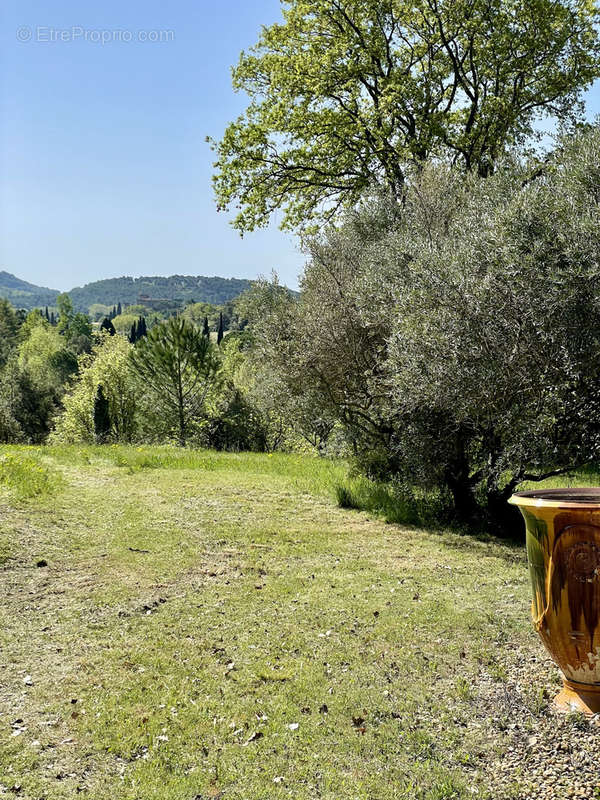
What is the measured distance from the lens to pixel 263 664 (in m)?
5.12

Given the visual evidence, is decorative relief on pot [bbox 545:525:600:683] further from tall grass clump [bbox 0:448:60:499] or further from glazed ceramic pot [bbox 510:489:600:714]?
tall grass clump [bbox 0:448:60:499]

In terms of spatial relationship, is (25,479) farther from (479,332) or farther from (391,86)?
(391,86)

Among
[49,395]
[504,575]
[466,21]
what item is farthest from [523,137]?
[49,395]

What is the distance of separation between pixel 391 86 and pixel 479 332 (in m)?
12.1

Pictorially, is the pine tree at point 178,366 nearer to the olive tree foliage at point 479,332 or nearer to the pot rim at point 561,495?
the olive tree foliage at point 479,332

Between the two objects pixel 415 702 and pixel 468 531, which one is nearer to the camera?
pixel 415 702

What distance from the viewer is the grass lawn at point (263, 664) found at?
12.1 feet

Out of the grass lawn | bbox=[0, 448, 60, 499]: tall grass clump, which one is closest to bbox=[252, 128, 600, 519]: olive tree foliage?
the grass lawn

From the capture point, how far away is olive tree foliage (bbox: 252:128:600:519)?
287 inches

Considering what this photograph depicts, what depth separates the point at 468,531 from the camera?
1023 cm

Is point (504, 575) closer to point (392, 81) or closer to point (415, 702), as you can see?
point (415, 702)

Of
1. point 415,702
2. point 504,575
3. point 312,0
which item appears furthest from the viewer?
point 312,0

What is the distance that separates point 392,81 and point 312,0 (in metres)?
3.65

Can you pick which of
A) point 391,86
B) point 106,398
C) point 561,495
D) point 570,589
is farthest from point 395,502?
point 106,398
